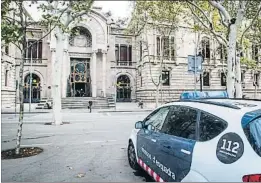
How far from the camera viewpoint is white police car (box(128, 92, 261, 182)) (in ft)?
9.59

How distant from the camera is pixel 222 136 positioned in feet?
10.5

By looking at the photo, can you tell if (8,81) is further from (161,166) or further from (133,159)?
(161,166)

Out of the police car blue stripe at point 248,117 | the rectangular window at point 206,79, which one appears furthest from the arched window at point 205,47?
the police car blue stripe at point 248,117

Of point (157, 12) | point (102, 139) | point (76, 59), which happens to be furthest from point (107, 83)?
point (102, 139)

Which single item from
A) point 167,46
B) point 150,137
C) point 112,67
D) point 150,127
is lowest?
point 150,137

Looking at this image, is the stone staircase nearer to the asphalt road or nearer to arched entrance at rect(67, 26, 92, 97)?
arched entrance at rect(67, 26, 92, 97)

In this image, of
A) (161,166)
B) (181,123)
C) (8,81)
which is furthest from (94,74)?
(181,123)

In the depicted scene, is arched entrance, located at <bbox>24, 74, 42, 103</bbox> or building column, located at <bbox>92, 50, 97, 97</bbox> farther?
arched entrance, located at <bbox>24, 74, 42, 103</bbox>

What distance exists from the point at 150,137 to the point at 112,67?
36963mm

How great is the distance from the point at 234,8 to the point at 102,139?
10.1 m

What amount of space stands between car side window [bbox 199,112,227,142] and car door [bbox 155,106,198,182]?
120mm

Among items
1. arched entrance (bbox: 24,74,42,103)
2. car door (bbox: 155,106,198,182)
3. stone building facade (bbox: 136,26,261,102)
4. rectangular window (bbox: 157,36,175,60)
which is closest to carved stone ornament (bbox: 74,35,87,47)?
arched entrance (bbox: 24,74,42,103)

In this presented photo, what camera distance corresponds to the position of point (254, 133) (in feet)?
9.98

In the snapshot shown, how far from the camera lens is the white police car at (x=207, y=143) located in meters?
2.92
